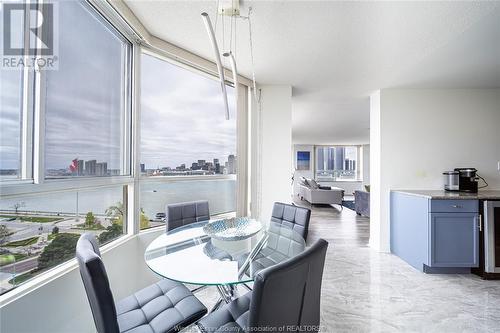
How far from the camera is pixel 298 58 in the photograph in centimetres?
232

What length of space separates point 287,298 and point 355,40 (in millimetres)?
2225

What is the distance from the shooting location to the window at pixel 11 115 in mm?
1067

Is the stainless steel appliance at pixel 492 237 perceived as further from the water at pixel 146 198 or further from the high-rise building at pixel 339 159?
the high-rise building at pixel 339 159

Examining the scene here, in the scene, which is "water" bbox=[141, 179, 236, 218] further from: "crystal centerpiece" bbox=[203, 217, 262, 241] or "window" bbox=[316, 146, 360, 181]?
"window" bbox=[316, 146, 360, 181]

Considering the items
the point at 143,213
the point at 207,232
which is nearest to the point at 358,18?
the point at 207,232

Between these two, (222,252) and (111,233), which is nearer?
(222,252)

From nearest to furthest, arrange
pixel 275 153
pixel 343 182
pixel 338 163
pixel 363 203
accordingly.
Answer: pixel 275 153 → pixel 363 203 → pixel 343 182 → pixel 338 163

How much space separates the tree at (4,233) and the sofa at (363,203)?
588cm

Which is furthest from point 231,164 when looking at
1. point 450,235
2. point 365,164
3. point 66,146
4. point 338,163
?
point 365,164

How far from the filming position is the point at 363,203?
17.8 ft

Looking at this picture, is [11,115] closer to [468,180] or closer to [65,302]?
[65,302]

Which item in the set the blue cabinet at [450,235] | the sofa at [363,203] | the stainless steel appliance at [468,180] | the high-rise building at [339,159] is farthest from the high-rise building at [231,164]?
the high-rise building at [339,159]

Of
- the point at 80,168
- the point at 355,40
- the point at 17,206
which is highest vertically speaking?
the point at 355,40

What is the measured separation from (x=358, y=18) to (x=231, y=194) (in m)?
2.33
